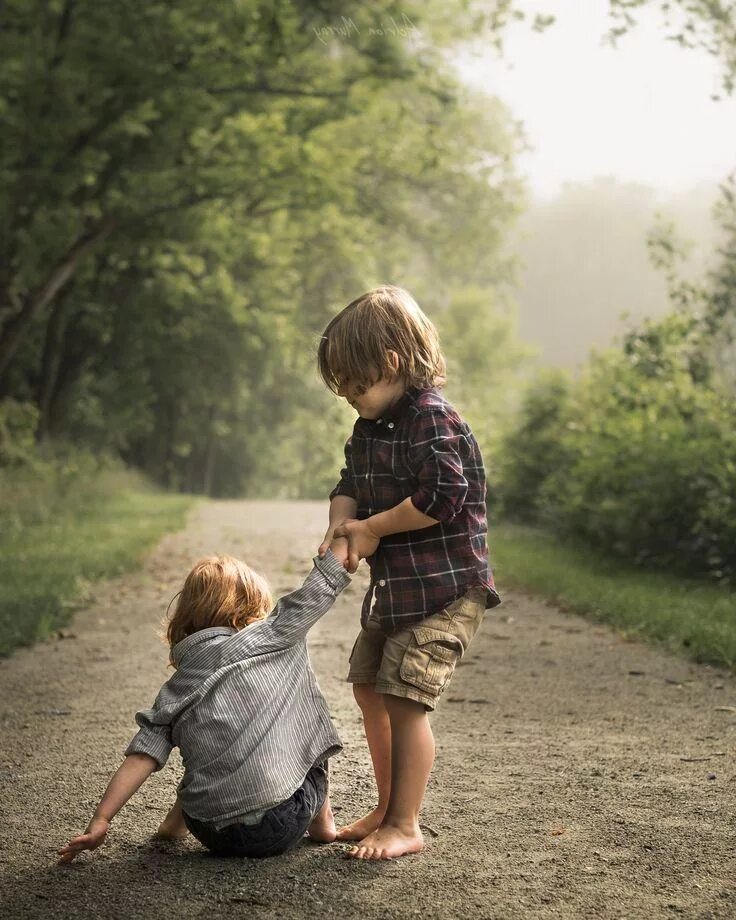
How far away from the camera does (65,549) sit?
37.0 ft

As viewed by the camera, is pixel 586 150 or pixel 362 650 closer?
pixel 362 650

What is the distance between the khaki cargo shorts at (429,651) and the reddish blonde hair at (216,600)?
0.38 meters

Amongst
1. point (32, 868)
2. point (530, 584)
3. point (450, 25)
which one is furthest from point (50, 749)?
point (450, 25)

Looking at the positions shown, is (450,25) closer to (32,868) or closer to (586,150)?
(32,868)

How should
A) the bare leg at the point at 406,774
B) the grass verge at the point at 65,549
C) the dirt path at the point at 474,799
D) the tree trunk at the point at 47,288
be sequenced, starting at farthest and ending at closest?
1. the tree trunk at the point at 47,288
2. the grass verge at the point at 65,549
3. the bare leg at the point at 406,774
4. the dirt path at the point at 474,799

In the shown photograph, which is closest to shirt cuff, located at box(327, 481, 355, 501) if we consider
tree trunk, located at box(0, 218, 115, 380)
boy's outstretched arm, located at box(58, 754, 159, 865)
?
boy's outstretched arm, located at box(58, 754, 159, 865)

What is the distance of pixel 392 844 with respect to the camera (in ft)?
10.8

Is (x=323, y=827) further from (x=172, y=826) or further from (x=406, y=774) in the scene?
(x=172, y=826)

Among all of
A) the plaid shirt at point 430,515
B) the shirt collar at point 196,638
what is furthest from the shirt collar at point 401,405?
the shirt collar at point 196,638

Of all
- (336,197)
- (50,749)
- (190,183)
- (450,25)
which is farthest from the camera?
(450,25)

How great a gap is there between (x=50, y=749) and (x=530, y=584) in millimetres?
5813

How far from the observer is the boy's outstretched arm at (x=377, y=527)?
3287 millimetres

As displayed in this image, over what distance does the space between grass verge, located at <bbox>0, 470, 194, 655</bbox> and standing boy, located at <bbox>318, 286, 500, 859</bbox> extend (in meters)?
3.80

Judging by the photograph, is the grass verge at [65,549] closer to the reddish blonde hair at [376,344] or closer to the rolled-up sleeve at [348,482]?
the rolled-up sleeve at [348,482]
